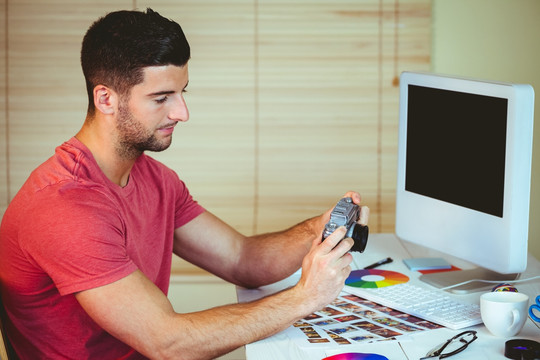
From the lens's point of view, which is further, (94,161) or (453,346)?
(94,161)

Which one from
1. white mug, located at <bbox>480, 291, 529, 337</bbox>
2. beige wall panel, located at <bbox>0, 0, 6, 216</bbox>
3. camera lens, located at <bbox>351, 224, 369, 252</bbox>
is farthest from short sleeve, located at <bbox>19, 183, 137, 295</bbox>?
beige wall panel, located at <bbox>0, 0, 6, 216</bbox>

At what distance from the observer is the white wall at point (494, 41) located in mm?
2900

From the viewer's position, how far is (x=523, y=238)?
5.81 feet

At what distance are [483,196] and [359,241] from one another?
377mm

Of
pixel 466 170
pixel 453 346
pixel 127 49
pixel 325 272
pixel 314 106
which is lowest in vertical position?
pixel 453 346

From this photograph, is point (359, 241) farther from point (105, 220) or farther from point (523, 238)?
point (105, 220)

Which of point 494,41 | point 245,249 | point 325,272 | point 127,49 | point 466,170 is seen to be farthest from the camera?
point 494,41

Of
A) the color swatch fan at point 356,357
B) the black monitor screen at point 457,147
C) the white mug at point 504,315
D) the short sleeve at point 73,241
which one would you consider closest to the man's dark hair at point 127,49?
the short sleeve at point 73,241

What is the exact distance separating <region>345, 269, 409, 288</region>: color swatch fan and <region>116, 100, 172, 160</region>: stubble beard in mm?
596

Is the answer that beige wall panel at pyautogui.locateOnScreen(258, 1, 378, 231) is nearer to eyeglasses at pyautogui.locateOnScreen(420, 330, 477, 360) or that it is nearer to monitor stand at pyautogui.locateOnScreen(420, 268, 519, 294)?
monitor stand at pyautogui.locateOnScreen(420, 268, 519, 294)

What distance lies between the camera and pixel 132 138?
1.76 metres

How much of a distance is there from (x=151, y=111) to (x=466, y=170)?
785mm

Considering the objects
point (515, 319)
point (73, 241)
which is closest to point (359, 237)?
point (515, 319)

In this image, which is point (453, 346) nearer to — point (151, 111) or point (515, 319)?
point (515, 319)
